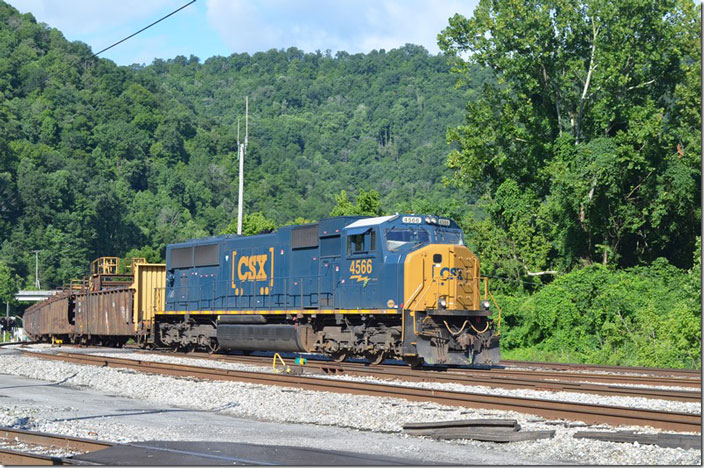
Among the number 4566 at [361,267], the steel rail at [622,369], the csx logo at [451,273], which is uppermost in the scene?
the number 4566 at [361,267]

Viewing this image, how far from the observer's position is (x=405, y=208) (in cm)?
4400

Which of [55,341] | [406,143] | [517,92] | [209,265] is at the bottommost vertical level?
[55,341]

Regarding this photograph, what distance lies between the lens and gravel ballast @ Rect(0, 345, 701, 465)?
33.6 feet

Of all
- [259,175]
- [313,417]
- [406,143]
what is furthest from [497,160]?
[406,143]

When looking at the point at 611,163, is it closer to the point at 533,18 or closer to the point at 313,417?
the point at 533,18

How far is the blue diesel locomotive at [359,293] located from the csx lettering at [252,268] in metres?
0.03

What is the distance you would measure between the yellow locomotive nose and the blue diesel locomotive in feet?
0.08

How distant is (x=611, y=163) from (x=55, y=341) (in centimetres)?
2587

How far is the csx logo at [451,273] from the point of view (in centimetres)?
2047

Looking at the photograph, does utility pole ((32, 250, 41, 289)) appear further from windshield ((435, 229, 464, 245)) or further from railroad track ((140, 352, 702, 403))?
windshield ((435, 229, 464, 245))

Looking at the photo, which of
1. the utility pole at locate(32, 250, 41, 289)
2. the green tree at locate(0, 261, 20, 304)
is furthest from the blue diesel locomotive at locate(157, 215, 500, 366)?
the utility pole at locate(32, 250, 41, 289)

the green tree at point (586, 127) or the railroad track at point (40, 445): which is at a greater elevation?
the green tree at point (586, 127)

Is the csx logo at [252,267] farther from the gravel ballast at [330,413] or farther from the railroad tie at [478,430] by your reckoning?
the railroad tie at [478,430]

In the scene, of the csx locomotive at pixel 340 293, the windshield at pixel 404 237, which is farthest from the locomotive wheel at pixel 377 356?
the windshield at pixel 404 237
